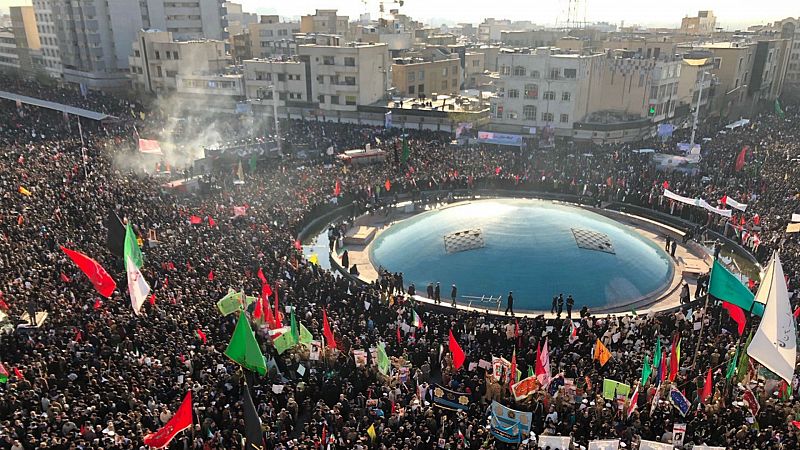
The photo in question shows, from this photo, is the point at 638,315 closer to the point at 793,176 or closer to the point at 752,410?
the point at 752,410

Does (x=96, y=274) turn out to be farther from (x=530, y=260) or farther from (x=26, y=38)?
(x=26, y=38)

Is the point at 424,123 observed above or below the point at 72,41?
below

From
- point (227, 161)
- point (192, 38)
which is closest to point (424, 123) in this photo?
point (227, 161)

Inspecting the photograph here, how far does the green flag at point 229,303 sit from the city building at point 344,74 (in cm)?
4703

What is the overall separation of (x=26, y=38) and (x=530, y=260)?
119m

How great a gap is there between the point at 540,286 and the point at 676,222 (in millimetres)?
17326

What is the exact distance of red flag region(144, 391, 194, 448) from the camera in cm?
1639

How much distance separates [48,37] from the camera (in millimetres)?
99562

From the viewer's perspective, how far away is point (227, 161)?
5056 centimetres

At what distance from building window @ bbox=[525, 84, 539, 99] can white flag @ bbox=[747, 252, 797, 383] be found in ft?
150

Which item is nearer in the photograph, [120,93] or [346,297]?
[346,297]

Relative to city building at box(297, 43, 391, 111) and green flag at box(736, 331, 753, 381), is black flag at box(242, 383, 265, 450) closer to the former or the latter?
green flag at box(736, 331, 753, 381)

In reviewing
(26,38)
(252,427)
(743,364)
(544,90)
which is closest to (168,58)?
(544,90)

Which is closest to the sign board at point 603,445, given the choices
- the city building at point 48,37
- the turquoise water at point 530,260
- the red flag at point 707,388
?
the red flag at point 707,388
